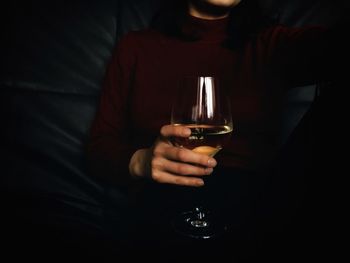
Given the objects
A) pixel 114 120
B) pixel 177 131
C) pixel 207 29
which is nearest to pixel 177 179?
pixel 177 131

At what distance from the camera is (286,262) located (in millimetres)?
609

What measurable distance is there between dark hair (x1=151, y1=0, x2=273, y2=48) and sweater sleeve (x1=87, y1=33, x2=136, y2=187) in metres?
0.12

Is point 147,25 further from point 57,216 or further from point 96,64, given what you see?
point 57,216

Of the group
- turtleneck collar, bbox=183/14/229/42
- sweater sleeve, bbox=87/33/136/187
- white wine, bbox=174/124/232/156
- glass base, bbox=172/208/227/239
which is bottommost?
glass base, bbox=172/208/227/239

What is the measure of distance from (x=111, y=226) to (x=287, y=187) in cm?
64

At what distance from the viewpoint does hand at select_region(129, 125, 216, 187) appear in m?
0.67

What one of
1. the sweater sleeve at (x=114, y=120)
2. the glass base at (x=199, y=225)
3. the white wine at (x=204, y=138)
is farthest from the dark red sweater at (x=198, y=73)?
the white wine at (x=204, y=138)

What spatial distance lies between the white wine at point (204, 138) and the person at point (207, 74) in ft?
0.80

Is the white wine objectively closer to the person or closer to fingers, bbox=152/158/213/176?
fingers, bbox=152/158/213/176

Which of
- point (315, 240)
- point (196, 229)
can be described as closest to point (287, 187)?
point (315, 240)

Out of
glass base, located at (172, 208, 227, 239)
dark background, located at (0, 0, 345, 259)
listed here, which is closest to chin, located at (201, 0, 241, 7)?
dark background, located at (0, 0, 345, 259)

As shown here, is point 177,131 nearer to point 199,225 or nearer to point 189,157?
point 189,157

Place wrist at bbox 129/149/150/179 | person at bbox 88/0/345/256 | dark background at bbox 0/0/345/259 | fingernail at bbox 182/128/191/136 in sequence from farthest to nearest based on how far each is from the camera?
dark background at bbox 0/0/345/259, person at bbox 88/0/345/256, wrist at bbox 129/149/150/179, fingernail at bbox 182/128/191/136

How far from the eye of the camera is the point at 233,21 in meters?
1.17
